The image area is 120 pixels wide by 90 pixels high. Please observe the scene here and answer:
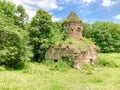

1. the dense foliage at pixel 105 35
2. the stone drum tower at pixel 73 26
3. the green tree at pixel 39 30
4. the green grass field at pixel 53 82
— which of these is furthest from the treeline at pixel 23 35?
the dense foliage at pixel 105 35

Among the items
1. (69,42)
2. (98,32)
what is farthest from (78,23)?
(98,32)

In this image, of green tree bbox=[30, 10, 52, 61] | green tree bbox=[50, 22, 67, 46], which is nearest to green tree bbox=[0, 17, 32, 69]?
green tree bbox=[50, 22, 67, 46]

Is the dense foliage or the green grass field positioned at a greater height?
the dense foliage

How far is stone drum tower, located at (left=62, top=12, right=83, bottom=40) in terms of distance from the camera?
4738cm

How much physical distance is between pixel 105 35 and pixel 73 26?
48815mm

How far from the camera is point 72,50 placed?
40.7 m

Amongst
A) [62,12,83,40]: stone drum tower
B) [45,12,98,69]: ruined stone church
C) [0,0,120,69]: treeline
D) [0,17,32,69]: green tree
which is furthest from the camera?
[62,12,83,40]: stone drum tower

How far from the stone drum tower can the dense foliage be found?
43.0m

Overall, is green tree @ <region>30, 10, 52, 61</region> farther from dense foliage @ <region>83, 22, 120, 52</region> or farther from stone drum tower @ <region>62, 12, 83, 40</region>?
dense foliage @ <region>83, 22, 120, 52</region>

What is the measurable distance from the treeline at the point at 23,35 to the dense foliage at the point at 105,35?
42095mm

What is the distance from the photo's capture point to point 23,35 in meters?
39.2

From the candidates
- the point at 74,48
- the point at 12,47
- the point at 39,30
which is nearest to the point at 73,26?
the point at 39,30

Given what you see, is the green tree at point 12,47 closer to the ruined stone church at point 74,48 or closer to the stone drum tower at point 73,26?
the ruined stone church at point 74,48

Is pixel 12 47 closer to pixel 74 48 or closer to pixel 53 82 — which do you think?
pixel 74 48
